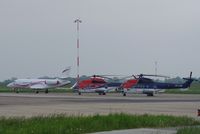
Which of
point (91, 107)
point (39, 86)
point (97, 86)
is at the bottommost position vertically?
point (91, 107)

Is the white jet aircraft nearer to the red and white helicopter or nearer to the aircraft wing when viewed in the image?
the aircraft wing

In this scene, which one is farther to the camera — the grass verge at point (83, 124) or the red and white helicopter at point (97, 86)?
the red and white helicopter at point (97, 86)

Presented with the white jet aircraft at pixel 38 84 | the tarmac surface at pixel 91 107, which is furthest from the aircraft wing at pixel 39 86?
the tarmac surface at pixel 91 107

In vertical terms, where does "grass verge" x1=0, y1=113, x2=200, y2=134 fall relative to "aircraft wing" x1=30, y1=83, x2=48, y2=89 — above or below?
below

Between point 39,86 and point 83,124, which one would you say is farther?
point 39,86

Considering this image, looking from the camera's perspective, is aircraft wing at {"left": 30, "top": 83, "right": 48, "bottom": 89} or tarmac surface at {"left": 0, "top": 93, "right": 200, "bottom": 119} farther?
aircraft wing at {"left": 30, "top": 83, "right": 48, "bottom": 89}

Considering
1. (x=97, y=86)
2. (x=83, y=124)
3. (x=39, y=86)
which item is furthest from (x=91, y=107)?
(x=39, y=86)

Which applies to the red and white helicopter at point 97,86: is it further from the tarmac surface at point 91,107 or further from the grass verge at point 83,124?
the grass verge at point 83,124

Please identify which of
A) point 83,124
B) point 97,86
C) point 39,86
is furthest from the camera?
point 39,86

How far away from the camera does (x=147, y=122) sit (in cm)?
2084

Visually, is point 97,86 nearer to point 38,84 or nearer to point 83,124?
point 38,84

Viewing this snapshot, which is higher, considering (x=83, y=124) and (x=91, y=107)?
(x=91, y=107)

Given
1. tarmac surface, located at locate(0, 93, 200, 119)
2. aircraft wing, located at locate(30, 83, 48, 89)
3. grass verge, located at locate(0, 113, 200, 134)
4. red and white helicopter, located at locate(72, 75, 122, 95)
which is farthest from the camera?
aircraft wing, located at locate(30, 83, 48, 89)

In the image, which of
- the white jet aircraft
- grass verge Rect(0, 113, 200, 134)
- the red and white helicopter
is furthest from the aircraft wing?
grass verge Rect(0, 113, 200, 134)
